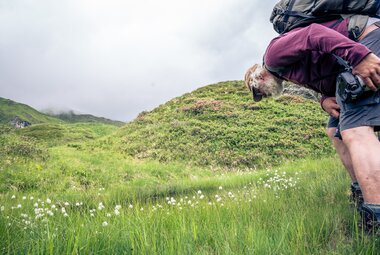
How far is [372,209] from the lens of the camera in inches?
82.7

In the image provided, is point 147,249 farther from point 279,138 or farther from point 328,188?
point 279,138

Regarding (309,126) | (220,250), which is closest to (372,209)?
(220,250)

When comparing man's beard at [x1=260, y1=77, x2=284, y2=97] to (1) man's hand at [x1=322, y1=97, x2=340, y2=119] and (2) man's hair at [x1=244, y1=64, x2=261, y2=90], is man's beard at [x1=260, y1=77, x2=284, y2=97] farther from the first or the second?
(1) man's hand at [x1=322, y1=97, x2=340, y2=119]

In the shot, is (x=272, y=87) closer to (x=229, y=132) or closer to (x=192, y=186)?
(x=192, y=186)

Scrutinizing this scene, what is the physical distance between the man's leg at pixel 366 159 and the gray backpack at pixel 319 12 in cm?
91

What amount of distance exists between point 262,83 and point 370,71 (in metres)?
1.21

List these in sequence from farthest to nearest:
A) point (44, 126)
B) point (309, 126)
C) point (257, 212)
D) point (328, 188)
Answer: point (44, 126) → point (309, 126) → point (328, 188) → point (257, 212)

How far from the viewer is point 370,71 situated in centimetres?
223

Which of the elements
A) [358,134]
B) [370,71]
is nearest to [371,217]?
[358,134]

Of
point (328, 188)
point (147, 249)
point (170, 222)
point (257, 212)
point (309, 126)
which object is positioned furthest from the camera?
point (309, 126)

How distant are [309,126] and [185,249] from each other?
21.6 m

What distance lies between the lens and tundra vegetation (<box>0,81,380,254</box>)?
2.12 metres

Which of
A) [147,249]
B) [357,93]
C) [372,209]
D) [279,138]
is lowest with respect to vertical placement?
[147,249]

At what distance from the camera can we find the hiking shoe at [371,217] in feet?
6.79
